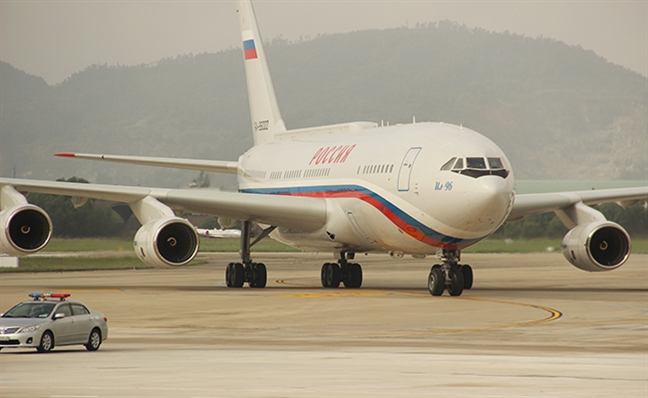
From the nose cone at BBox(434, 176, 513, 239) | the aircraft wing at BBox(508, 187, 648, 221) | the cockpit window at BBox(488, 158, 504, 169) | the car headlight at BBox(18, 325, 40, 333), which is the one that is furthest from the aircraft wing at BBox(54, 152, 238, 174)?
the car headlight at BBox(18, 325, 40, 333)

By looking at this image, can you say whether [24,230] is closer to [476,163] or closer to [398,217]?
[398,217]

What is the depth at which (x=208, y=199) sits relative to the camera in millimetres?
28078

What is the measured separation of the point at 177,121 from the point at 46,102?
23649mm

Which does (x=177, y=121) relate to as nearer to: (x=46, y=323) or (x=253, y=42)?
(x=253, y=42)

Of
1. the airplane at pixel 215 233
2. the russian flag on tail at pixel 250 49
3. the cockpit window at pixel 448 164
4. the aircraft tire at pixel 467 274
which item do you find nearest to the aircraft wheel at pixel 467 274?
the aircraft tire at pixel 467 274

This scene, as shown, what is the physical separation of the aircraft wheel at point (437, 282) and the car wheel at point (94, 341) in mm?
10746

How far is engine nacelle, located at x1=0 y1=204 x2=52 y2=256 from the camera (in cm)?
2677

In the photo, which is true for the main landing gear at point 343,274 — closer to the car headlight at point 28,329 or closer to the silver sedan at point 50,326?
the silver sedan at point 50,326

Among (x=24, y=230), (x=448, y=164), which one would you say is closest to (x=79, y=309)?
(x=448, y=164)

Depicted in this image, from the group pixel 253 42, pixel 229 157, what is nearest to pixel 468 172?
pixel 253 42

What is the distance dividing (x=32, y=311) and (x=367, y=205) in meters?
12.0

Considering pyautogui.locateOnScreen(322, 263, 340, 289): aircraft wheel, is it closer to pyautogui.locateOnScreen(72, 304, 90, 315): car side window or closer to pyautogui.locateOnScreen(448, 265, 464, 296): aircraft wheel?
pyautogui.locateOnScreen(448, 265, 464, 296): aircraft wheel

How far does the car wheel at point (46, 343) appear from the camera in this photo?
51.4ft

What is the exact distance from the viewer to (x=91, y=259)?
48.2m
